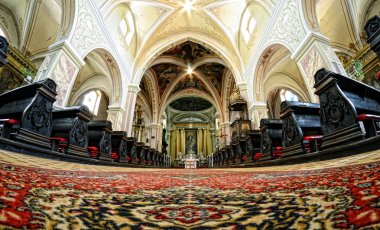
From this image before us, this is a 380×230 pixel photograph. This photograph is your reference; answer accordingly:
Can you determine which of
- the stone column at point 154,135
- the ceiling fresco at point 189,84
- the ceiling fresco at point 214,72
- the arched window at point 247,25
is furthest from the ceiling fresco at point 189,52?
the stone column at point 154,135

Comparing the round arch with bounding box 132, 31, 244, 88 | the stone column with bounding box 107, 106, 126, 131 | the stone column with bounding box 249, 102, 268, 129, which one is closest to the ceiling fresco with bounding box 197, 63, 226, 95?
the round arch with bounding box 132, 31, 244, 88

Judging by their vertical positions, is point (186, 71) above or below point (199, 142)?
above

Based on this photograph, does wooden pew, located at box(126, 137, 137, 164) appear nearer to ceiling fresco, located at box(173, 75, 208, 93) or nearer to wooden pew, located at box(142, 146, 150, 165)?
wooden pew, located at box(142, 146, 150, 165)

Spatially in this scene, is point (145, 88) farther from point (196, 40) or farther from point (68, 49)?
point (68, 49)

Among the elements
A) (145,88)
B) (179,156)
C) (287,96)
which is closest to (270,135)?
(287,96)

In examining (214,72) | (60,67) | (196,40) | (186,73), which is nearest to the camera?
(60,67)

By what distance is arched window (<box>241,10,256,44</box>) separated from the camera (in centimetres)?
878

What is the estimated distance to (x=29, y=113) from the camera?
2.84m

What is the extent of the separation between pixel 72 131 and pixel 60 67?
2.57 meters

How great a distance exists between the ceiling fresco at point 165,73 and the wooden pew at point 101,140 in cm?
988

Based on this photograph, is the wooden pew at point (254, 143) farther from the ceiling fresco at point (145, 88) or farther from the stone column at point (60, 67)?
the ceiling fresco at point (145, 88)

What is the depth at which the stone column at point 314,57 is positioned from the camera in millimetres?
4477

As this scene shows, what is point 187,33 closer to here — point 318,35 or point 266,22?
point 266,22

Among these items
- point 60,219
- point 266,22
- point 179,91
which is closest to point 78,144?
point 60,219
